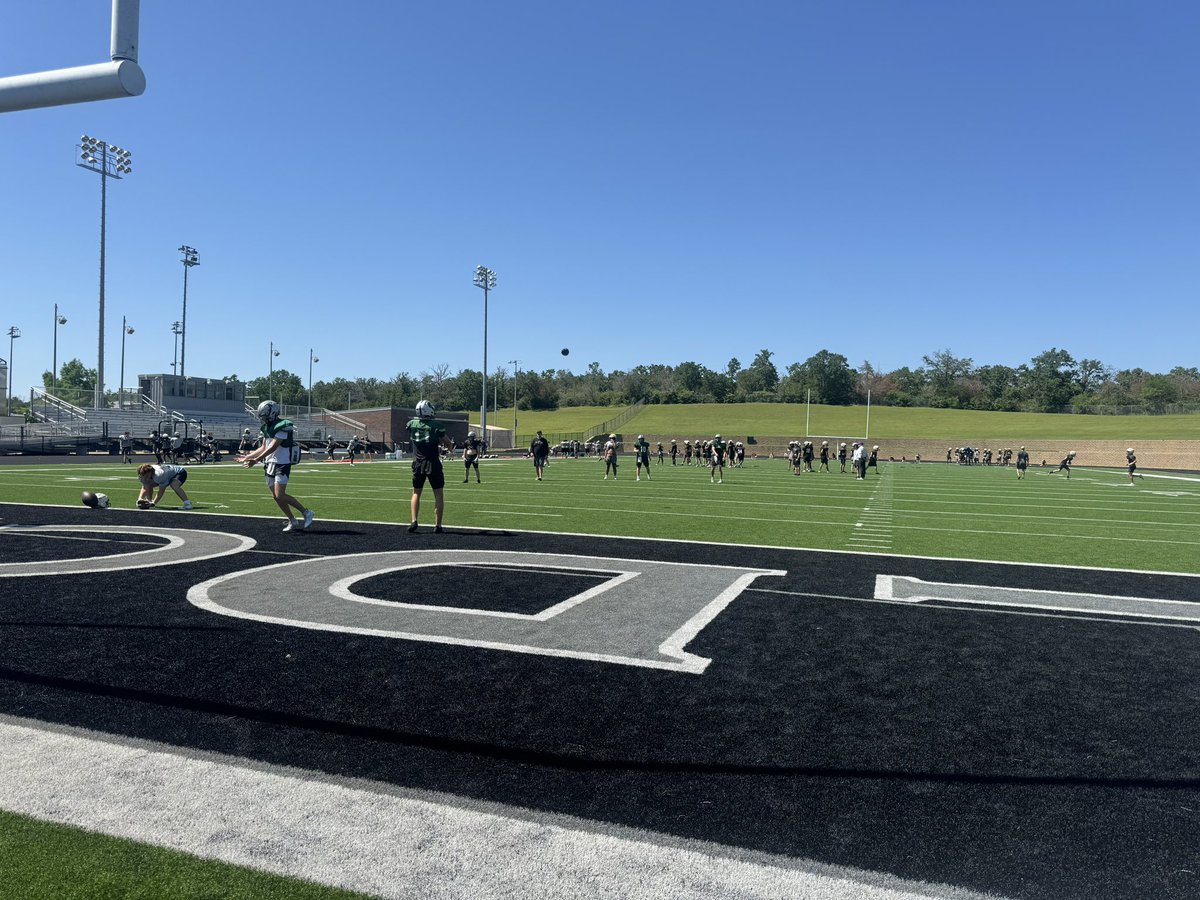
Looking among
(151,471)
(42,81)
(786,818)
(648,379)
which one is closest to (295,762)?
(786,818)

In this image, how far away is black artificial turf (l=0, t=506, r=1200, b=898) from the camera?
9.31 feet

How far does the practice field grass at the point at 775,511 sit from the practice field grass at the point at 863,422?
59.6 meters

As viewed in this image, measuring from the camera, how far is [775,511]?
16.0m

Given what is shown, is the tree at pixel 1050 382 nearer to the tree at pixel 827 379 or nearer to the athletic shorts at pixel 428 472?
the tree at pixel 827 379

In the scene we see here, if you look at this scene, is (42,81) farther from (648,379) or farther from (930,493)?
(648,379)

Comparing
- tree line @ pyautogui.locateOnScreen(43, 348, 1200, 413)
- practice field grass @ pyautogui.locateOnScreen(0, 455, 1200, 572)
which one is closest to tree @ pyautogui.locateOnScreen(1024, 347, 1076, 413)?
tree line @ pyautogui.locateOnScreen(43, 348, 1200, 413)

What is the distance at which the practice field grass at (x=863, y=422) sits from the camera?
79000 millimetres

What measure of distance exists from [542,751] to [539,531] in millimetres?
8015

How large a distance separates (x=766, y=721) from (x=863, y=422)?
9918 cm

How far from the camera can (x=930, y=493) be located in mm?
23234

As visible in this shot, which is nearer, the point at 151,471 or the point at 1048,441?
the point at 151,471

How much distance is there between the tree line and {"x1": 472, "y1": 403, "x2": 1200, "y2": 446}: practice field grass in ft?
28.2

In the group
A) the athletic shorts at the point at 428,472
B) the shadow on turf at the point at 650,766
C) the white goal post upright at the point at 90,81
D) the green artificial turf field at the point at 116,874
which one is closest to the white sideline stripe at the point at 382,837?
the green artificial turf field at the point at 116,874

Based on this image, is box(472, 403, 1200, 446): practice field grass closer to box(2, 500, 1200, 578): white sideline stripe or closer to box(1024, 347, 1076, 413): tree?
box(1024, 347, 1076, 413): tree
